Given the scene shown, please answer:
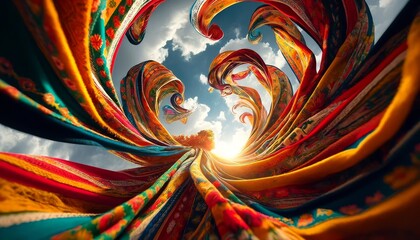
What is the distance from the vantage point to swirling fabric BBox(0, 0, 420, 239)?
469mm

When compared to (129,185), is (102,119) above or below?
above

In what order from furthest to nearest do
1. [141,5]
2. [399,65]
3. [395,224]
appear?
[141,5], [399,65], [395,224]

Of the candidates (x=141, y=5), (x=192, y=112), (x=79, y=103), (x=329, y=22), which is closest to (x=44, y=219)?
(x=79, y=103)

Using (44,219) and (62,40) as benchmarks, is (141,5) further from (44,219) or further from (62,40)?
(44,219)

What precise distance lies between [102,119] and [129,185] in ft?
1.22

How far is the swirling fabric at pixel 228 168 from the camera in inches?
18.5

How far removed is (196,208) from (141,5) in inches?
52.4

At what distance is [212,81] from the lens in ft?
8.70

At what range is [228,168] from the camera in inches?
52.2

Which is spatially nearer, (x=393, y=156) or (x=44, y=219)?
(x=393, y=156)

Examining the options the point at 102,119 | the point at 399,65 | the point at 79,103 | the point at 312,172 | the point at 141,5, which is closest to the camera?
the point at 399,65

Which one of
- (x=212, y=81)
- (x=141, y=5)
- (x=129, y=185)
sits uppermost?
(x=212, y=81)

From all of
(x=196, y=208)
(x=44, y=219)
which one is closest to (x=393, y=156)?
(x=196, y=208)

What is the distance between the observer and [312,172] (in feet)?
2.24
